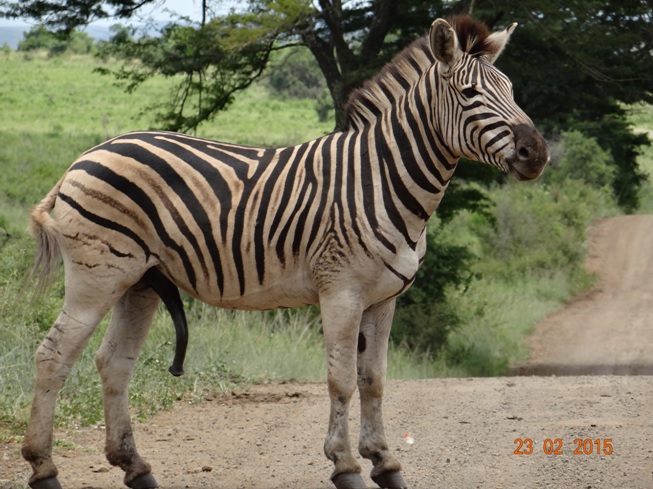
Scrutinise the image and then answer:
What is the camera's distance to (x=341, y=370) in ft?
17.5

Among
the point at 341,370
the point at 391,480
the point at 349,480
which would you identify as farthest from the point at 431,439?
the point at 341,370

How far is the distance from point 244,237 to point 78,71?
42.9 meters

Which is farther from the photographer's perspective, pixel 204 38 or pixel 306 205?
pixel 204 38

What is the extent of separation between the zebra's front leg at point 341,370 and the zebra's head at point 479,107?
1.06 metres

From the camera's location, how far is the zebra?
17.5 ft

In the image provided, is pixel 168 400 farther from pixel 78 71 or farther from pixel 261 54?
pixel 78 71

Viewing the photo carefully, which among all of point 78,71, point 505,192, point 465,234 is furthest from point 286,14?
point 78,71

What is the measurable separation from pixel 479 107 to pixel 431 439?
2.76 m

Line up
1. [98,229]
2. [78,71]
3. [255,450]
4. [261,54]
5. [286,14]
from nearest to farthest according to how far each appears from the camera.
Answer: [98,229], [255,450], [286,14], [261,54], [78,71]

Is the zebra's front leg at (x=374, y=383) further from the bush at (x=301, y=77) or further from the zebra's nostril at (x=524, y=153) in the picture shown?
the bush at (x=301, y=77)

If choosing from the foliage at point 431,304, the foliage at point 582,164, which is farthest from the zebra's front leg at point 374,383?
the foliage at point 582,164

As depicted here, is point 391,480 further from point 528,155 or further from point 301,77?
point 301,77

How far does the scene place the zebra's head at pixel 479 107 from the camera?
16.7ft

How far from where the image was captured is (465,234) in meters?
23.4
